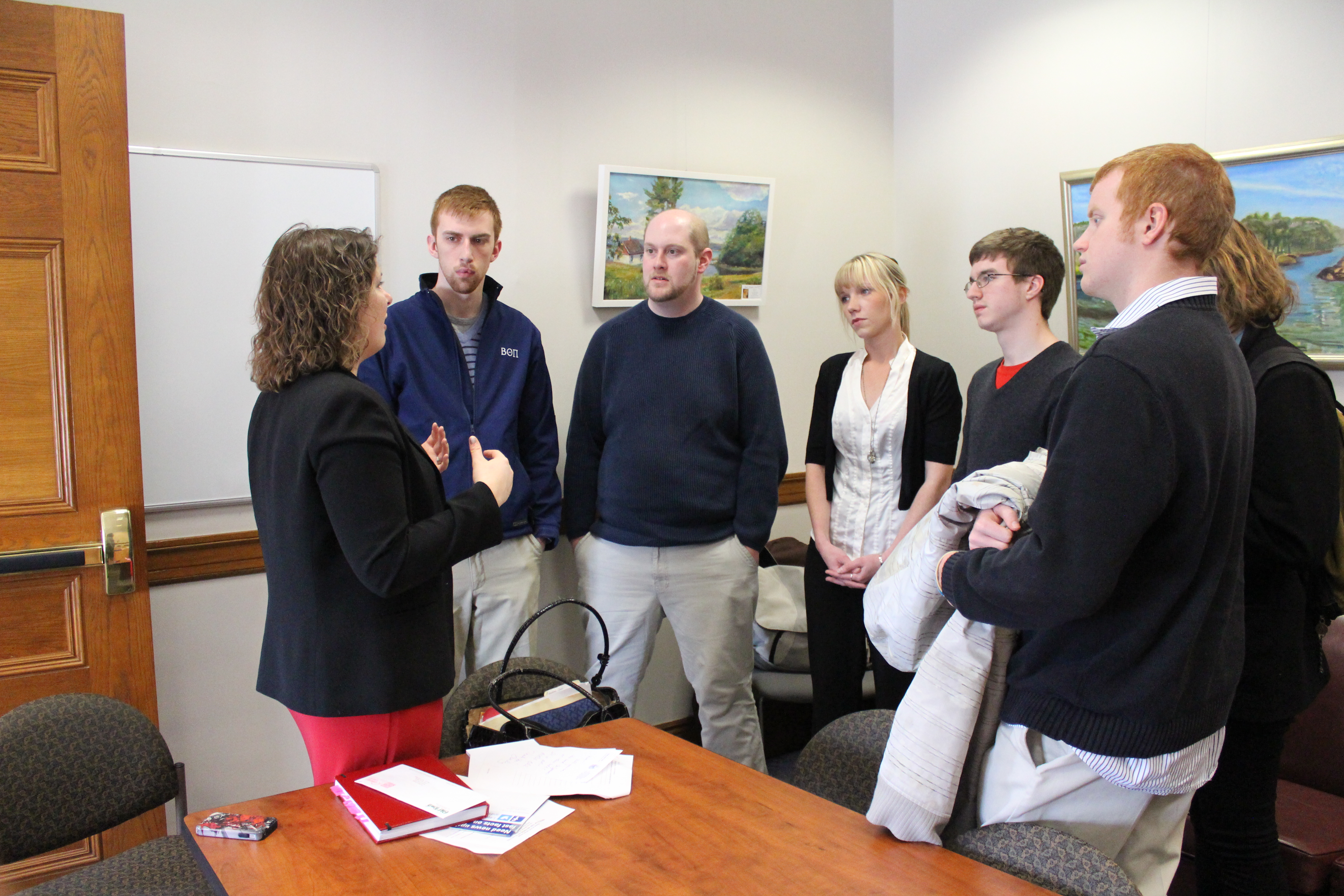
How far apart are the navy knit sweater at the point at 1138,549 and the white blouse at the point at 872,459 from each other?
59.6 inches

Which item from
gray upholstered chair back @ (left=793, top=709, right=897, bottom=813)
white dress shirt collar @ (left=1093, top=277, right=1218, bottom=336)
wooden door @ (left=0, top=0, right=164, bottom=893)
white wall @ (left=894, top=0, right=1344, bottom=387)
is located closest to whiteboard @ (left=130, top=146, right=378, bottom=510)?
wooden door @ (left=0, top=0, right=164, bottom=893)

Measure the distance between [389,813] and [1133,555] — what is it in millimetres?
1162

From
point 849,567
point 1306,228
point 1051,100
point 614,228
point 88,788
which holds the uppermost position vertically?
point 1051,100

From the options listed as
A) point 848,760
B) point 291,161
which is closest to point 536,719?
point 848,760

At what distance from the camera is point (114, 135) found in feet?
8.03

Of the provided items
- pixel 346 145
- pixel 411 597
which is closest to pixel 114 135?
pixel 346 145

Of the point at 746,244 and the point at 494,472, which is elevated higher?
the point at 746,244

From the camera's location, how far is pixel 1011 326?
2557mm

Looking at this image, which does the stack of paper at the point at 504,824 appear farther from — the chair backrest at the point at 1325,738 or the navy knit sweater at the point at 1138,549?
the chair backrest at the point at 1325,738

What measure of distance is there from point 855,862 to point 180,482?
2.27m

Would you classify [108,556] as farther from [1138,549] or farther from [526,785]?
[1138,549]

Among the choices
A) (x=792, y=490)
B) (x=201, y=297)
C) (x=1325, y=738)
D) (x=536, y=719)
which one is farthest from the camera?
(x=792, y=490)

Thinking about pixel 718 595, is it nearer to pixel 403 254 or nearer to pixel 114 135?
pixel 403 254

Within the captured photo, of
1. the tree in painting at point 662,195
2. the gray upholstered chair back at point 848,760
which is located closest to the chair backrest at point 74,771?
the gray upholstered chair back at point 848,760
